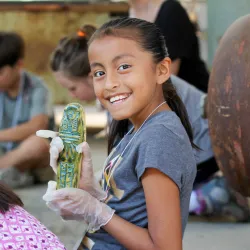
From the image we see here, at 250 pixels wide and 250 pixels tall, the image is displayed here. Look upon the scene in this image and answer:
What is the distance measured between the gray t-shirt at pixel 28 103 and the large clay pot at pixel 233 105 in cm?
193

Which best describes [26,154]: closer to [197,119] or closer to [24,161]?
[24,161]

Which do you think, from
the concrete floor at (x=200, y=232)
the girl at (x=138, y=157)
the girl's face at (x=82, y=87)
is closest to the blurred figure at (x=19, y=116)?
the concrete floor at (x=200, y=232)

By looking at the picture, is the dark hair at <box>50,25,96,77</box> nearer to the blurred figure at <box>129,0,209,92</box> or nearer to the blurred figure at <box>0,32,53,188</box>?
the blurred figure at <box>129,0,209,92</box>

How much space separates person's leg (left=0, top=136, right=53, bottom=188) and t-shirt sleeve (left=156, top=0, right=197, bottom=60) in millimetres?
1256

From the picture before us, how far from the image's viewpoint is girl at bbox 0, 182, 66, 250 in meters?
1.72

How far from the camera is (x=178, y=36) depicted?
399 centimetres

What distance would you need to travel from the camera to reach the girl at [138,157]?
176 centimetres

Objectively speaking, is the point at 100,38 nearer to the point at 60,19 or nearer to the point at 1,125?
the point at 1,125

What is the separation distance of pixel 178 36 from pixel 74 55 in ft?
2.92

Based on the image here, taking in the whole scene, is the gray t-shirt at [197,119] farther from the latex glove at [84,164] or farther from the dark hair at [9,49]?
the latex glove at [84,164]

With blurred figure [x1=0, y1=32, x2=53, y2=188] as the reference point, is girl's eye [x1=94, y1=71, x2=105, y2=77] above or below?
above

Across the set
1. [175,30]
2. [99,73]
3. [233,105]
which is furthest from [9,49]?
[99,73]

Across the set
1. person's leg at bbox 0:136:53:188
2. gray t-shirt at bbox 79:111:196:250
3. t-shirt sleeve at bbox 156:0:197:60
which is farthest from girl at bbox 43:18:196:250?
person's leg at bbox 0:136:53:188

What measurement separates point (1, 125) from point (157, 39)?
115 inches
